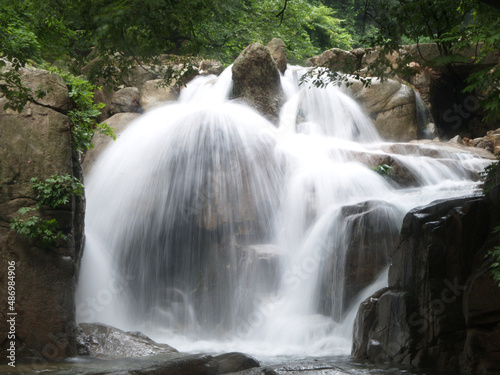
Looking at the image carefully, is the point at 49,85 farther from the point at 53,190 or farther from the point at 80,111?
the point at 53,190

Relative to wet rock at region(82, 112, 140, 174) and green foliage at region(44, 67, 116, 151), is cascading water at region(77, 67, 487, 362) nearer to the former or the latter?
wet rock at region(82, 112, 140, 174)

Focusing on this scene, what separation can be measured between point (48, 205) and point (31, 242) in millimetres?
567

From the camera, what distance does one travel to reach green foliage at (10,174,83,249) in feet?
21.5

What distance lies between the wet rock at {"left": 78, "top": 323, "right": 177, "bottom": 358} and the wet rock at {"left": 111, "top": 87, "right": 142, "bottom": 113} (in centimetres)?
1081

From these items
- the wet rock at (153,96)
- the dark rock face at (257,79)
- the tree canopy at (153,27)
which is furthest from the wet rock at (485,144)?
the wet rock at (153,96)

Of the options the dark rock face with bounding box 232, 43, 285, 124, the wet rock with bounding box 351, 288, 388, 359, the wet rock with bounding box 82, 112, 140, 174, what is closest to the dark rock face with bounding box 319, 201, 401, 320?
the wet rock with bounding box 351, 288, 388, 359

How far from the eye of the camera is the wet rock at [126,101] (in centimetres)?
1694

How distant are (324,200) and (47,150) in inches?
240

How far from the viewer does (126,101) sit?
17.0 meters

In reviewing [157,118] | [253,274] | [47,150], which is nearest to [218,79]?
[157,118]

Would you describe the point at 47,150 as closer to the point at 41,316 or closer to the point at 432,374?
the point at 41,316

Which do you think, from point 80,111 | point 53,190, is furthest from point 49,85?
point 53,190

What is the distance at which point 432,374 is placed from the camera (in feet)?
18.8

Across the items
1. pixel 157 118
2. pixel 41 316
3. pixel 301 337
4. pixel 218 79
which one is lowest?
pixel 301 337
